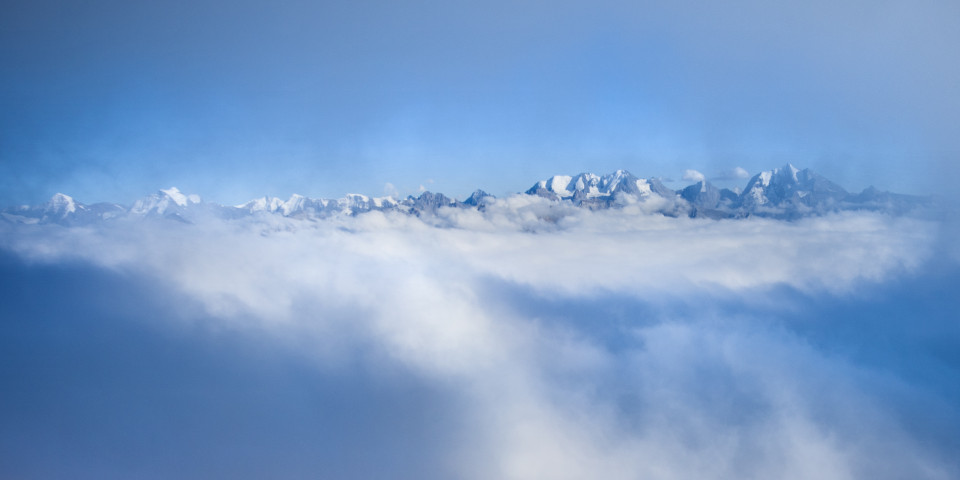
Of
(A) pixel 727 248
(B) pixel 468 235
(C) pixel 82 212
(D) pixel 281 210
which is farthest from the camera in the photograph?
(D) pixel 281 210

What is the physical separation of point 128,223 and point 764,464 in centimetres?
10490

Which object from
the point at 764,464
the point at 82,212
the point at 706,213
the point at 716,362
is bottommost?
the point at 764,464

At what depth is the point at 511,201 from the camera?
183125 mm

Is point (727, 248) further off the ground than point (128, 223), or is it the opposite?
point (128, 223)

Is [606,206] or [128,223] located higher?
[128,223]

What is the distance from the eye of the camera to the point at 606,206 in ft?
652

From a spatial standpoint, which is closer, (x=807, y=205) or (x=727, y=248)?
(x=727, y=248)

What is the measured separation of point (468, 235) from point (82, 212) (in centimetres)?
8876

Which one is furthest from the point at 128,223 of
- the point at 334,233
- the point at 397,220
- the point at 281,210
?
the point at 281,210

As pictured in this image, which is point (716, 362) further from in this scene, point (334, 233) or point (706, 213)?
point (706, 213)

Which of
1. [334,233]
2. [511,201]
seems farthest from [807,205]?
[334,233]

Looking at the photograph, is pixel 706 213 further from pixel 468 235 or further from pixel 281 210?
pixel 281 210

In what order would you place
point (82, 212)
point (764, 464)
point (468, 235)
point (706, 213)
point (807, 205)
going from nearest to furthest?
point (764, 464)
point (82, 212)
point (468, 235)
point (807, 205)
point (706, 213)

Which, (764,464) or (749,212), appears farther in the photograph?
(749,212)
